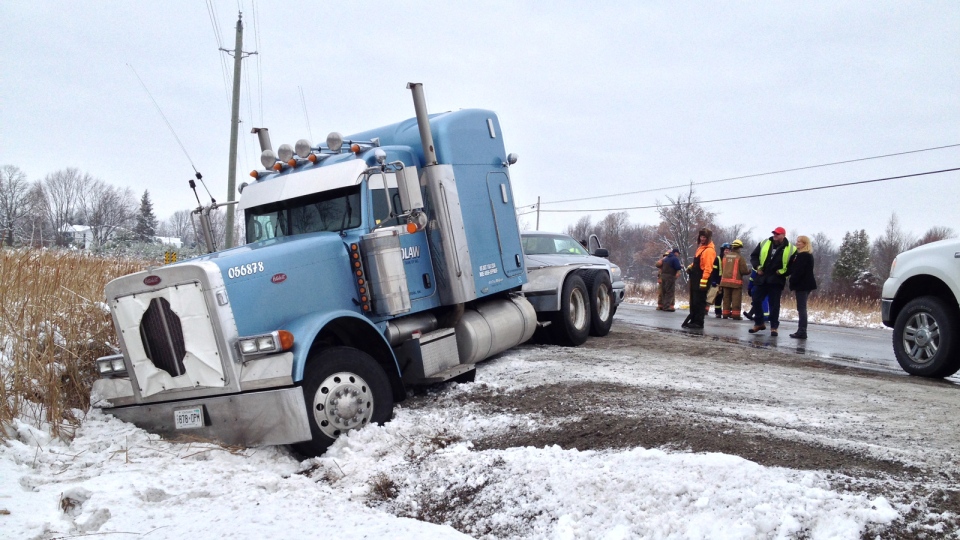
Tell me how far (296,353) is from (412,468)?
1231mm

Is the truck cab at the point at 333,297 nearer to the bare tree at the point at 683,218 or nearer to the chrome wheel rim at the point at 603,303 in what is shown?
the chrome wheel rim at the point at 603,303

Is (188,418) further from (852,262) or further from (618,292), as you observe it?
(852,262)

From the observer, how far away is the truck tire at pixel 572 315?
954cm

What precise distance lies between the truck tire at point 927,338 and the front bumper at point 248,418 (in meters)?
6.73

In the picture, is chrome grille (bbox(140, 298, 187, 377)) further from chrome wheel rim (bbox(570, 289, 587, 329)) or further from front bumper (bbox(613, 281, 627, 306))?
front bumper (bbox(613, 281, 627, 306))

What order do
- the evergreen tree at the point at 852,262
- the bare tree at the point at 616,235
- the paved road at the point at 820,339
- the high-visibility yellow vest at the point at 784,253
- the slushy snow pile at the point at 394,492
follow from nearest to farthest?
the slushy snow pile at the point at 394,492
the paved road at the point at 820,339
the high-visibility yellow vest at the point at 784,253
the evergreen tree at the point at 852,262
the bare tree at the point at 616,235

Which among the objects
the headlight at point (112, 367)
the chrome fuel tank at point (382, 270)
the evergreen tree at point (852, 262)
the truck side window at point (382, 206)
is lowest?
the evergreen tree at point (852, 262)

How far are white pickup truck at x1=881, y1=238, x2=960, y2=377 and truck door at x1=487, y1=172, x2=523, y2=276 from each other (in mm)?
4350

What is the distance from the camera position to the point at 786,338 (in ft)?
38.4

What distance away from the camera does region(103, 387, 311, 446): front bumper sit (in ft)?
15.5

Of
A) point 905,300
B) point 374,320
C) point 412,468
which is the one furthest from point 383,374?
point 905,300

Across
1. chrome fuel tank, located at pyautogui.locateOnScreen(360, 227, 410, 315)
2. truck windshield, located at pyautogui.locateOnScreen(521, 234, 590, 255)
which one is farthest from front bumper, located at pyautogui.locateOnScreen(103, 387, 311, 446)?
truck windshield, located at pyautogui.locateOnScreen(521, 234, 590, 255)

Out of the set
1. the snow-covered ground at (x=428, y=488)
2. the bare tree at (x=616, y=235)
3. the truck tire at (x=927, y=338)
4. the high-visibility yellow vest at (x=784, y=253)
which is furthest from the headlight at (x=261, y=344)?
the bare tree at (x=616, y=235)

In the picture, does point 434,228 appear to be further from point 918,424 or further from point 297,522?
point 918,424
